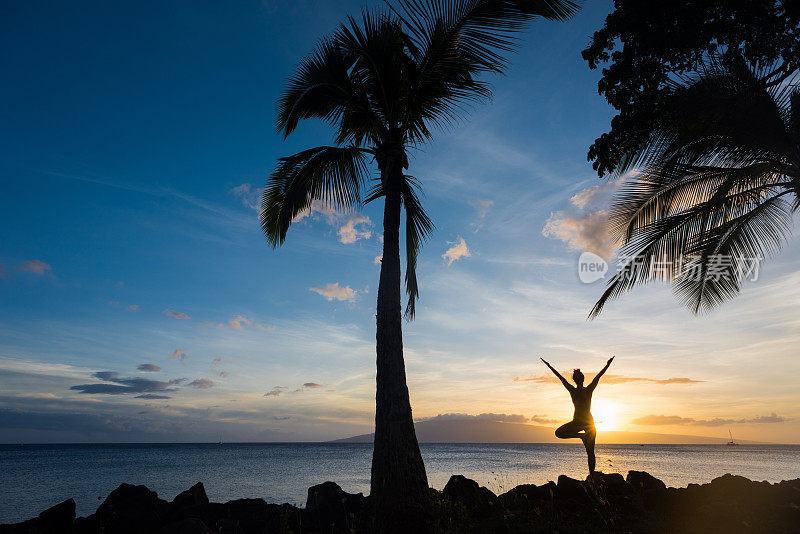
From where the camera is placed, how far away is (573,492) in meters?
7.86

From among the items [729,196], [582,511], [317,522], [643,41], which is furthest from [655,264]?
[317,522]

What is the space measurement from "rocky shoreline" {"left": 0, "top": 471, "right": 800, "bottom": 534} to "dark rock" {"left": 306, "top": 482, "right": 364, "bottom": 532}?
0.07 feet

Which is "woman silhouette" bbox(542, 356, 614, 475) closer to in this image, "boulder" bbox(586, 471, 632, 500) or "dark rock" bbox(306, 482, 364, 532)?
"boulder" bbox(586, 471, 632, 500)

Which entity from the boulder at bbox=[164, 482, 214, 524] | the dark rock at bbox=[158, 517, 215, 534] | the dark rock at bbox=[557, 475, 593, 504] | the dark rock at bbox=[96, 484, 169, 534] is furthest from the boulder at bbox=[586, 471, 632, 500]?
the dark rock at bbox=[96, 484, 169, 534]

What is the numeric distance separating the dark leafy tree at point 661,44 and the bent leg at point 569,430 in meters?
4.46

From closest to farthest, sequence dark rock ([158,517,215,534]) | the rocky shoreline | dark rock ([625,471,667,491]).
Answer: dark rock ([158,517,215,534]) → the rocky shoreline → dark rock ([625,471,667,491])

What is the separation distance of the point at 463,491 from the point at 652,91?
8.19 meters

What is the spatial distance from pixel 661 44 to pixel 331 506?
9.97 meters

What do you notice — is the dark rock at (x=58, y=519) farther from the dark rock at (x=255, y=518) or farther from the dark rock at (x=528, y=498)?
the dark rock at (x=528, y=498)

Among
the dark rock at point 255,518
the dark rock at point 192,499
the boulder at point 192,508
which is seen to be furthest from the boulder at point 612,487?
the dark rock at point 192,499

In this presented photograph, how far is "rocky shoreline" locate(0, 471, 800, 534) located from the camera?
20.5ft

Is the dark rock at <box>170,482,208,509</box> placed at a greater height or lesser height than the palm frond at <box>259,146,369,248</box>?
lesser

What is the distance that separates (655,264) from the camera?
30.4ft

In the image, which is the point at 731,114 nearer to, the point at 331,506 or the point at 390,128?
the point at 390,128
